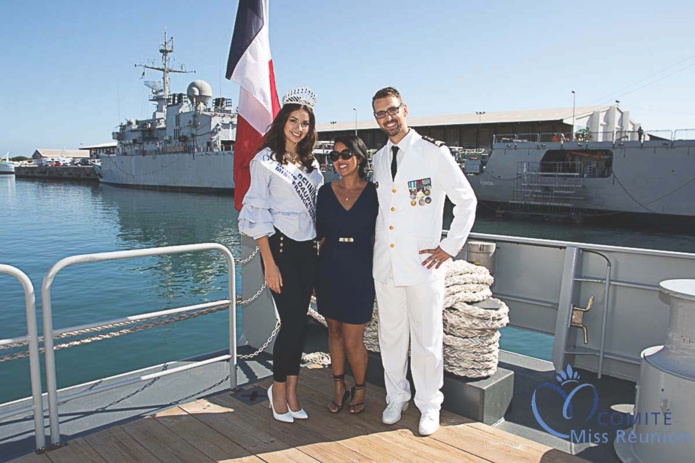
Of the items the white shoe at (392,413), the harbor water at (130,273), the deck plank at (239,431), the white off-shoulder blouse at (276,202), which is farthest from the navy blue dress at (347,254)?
the harbor water at (130,273)

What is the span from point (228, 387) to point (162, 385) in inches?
20.0

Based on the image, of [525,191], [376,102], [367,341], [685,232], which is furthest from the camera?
[525,191]

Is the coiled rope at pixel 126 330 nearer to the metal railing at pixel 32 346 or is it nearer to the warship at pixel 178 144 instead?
the metal railing at pixel 32 346

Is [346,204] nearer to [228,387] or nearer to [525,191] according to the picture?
[228,387]

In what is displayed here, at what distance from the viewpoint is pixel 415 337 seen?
2895 mm

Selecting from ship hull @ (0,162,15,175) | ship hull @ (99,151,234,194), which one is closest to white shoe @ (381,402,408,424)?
ship hull @ (99,151,234,194)

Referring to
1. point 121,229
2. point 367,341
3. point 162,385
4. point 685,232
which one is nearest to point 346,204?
point 367,341

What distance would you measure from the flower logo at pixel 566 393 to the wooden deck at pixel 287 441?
1.38 ft

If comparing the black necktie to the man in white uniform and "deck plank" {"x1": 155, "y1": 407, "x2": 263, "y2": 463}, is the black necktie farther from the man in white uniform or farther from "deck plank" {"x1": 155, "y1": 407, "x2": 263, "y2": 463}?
"deck plank" {"x1": 155, "y1": 407, "x2": 263, "y2": 463}

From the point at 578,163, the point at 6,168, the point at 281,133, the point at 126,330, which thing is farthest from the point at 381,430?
the point at 6,168

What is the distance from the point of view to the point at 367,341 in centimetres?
357

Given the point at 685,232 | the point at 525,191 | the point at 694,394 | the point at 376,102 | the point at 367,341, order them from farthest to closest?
the point at 525,191 < the point at 685,232 < the point at 367,341 < the point at 376,102 < the point at 694,394

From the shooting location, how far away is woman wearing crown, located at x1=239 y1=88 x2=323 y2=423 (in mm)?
2768

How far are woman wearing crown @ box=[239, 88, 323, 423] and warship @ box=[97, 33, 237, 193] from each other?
4221 centimetres
